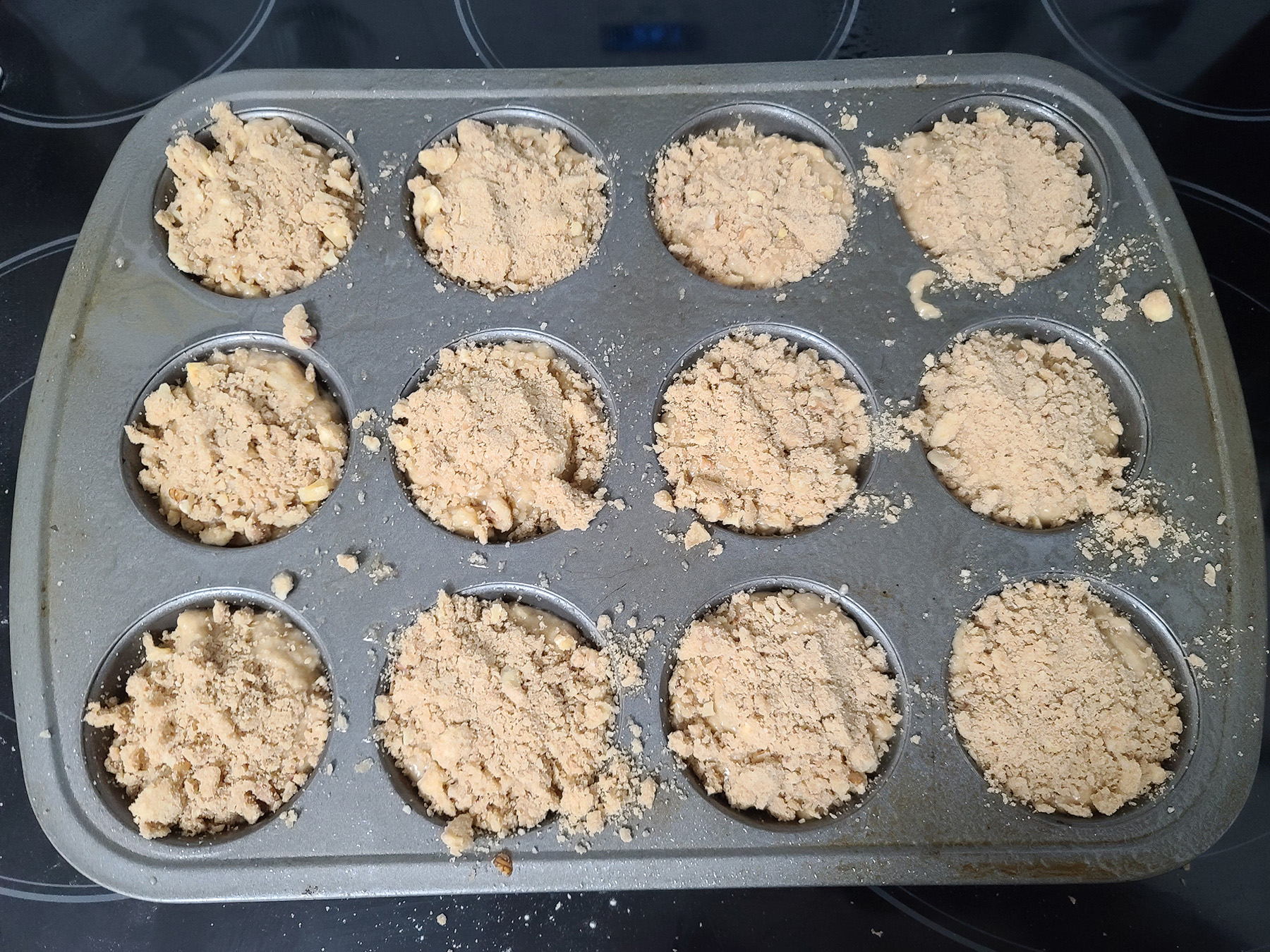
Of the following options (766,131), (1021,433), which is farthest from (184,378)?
(1021,433)

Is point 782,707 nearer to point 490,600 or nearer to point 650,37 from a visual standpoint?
point 490,600

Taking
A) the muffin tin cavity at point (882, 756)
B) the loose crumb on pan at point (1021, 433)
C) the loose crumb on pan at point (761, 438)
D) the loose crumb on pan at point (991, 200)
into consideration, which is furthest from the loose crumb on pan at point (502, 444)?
the loose crumb on pan at point (991, 200)

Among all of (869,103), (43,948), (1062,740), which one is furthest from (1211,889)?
(43,948)

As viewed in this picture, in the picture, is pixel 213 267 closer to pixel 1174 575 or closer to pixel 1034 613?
pixel 1034 613

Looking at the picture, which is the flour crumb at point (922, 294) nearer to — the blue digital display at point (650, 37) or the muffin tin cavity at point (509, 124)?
the muffin tin cavity at point (509, 124)

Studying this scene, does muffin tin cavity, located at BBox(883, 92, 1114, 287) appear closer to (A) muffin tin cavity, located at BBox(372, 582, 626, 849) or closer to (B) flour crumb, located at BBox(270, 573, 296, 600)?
(A) muffin tin cavity, located at BBox(372, 582, 626, 849)
